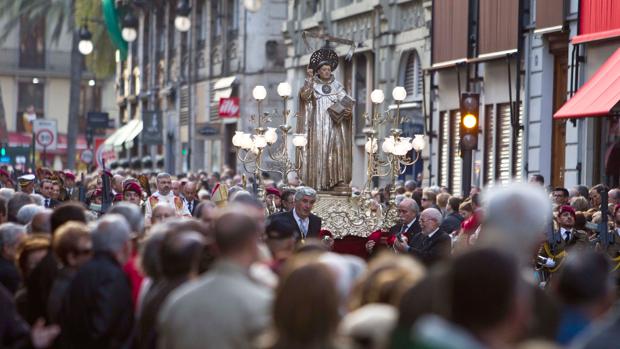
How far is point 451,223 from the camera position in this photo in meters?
18.6

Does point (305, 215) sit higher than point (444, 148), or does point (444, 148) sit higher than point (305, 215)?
point (444, 148)

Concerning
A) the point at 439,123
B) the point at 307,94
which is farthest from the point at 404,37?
the point at 307,94

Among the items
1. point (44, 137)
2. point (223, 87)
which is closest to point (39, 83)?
point (223, 87)

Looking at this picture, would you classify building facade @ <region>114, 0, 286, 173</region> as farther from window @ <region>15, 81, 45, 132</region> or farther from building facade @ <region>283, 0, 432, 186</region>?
window @ <region>15, 81, 45, 132</region>

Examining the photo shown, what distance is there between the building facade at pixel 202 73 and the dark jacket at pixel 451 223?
2587 cm

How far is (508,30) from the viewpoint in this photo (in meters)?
30.3

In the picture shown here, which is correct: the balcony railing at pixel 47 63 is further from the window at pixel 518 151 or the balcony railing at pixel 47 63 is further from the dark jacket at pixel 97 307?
the dark jacket at pixel 97 307

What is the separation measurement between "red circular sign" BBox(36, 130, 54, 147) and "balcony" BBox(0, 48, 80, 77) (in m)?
53.9

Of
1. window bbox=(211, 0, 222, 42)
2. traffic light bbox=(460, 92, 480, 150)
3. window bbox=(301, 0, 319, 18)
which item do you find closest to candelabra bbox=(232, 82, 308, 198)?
traffic light bbox=(460, 92, 480, 150)

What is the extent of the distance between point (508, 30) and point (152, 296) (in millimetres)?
22212

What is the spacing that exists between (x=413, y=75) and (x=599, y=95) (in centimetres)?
1334

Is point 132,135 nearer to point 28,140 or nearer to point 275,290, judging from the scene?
point 275,290

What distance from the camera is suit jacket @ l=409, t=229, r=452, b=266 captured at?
15.9 meters

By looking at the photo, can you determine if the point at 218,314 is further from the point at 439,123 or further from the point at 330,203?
the point at 439,123
